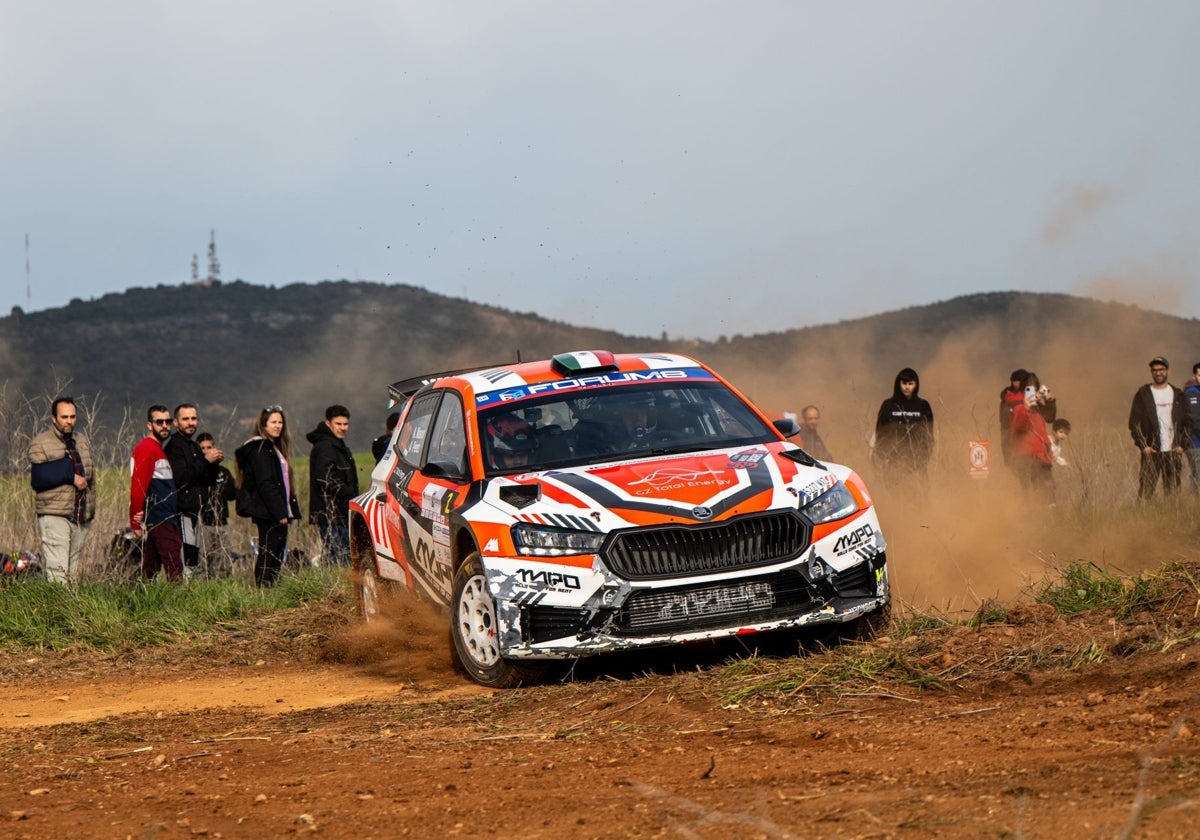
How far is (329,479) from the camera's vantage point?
50.8 ft

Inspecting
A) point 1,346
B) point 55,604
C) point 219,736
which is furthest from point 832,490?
point 1,346

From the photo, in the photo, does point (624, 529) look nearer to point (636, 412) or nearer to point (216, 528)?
point (636, 412)

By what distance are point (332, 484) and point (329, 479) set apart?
2.3 inches

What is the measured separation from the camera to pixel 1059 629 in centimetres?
767

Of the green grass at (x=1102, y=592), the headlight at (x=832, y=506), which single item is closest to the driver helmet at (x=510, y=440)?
the headlight at (x=832, y=506)

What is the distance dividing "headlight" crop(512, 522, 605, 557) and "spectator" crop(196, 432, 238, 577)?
7218mm

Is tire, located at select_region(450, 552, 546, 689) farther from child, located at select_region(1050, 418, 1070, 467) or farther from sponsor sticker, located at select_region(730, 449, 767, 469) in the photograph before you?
child, located at select_region(1050, 418, 1070, 467)

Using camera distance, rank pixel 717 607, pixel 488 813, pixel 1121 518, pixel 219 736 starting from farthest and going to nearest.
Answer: pixel 1121 518 → pixel 717 607 → pixel 219 736 → pixel 488 813

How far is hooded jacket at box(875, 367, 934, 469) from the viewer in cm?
1638

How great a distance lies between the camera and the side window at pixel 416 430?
1056cm

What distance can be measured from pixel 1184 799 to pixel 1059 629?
10.6ft

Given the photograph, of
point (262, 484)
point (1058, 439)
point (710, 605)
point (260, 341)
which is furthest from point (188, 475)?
point (260, 341)

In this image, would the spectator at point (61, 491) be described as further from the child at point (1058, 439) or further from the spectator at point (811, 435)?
the child at point (1058, 439)

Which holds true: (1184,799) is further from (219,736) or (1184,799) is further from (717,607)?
(219,736)
